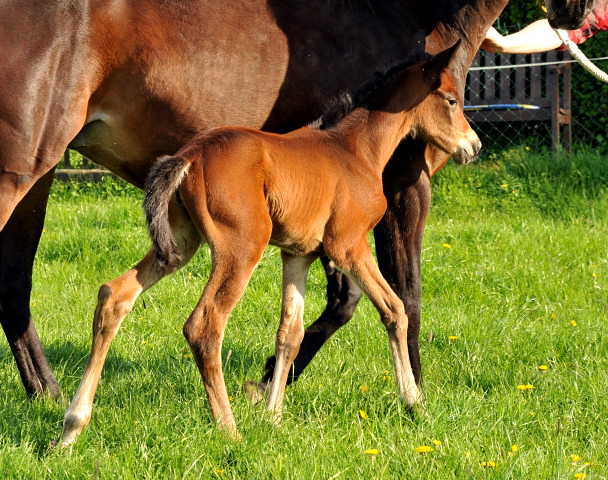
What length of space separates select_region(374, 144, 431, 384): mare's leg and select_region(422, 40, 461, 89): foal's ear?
0.33 meters

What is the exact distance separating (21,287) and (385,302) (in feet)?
5.78

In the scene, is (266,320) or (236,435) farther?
(266,320)

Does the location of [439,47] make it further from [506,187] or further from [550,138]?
[550,138]

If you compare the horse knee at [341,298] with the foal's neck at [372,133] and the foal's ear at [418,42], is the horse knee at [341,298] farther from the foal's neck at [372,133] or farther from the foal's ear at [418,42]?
the foal's ear at [418,42]

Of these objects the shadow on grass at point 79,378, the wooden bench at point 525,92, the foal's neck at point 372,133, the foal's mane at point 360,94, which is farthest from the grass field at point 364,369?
the wooden bench at point 525,92

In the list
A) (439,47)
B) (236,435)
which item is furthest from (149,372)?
(439,47)

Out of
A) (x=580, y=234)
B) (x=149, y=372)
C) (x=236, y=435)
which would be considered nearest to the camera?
(x=236, y=435)

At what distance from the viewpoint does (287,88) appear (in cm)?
360

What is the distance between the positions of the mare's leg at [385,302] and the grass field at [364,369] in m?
0.11

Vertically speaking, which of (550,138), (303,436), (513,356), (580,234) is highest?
(303,436)

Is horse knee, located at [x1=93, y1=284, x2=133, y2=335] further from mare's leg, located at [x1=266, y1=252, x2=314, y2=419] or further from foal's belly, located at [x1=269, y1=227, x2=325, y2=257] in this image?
mare's leg, located at [x1=266, y1=252, x2=314, y2=419]

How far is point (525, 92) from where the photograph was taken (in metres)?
9.91

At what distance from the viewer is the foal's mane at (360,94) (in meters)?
3.53

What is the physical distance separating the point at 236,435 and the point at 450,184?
5.33 metres
